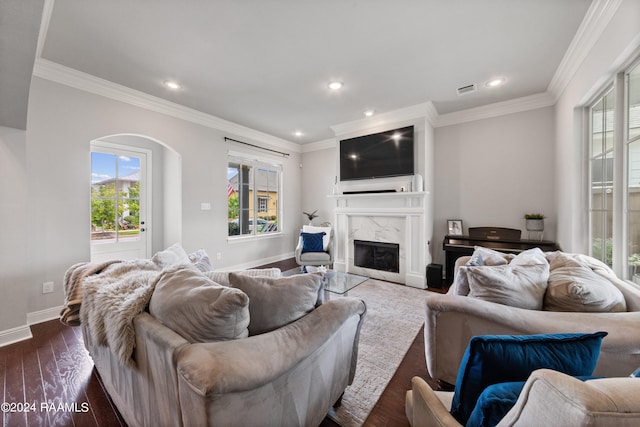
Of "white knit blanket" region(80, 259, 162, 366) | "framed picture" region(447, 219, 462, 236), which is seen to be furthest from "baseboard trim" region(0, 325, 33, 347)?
"framed picture" region(447, 219, 462, 236)

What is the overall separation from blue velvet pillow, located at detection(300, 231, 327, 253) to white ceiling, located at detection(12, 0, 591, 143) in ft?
7.07

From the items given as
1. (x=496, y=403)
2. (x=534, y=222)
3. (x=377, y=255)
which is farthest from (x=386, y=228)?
(x=496, y=403)

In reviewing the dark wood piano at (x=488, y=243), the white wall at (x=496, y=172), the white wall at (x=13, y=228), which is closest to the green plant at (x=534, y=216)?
the white wall at (x=496, y=172)

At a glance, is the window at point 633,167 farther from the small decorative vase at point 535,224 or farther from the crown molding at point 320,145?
the crown molding at point 320,145

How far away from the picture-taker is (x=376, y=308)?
2.84m

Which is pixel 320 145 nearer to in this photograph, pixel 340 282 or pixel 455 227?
pixel 455 227

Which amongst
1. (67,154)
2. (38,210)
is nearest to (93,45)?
(67,154)

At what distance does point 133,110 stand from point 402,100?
3590mm

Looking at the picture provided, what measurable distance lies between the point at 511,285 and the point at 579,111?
232 centimetres

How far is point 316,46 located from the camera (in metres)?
2.28

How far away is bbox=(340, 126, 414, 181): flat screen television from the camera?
148 inches

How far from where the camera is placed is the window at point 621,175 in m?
1.69

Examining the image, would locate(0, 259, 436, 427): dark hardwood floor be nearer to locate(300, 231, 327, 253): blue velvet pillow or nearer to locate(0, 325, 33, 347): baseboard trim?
Answer: locate(0, 325, 33, 347): baseboard trim

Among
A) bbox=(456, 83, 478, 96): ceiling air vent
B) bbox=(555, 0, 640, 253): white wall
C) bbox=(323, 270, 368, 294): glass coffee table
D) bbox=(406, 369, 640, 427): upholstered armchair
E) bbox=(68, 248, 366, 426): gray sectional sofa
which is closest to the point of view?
bbox=(406, 369, 640, 427): upholstered armchair
